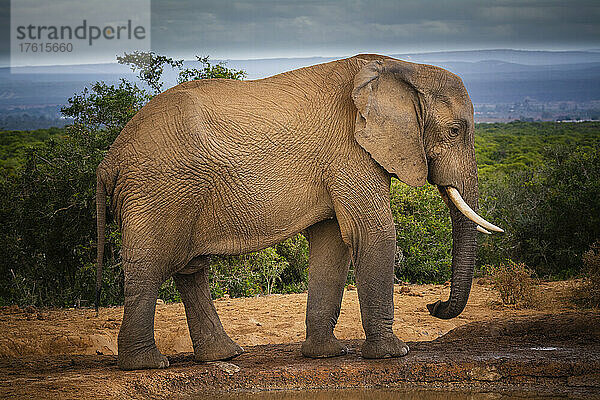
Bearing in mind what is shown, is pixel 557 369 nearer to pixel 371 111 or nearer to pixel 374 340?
pixel 374 340

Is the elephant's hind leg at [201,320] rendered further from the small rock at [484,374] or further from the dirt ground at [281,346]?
the small rock at [484,374]

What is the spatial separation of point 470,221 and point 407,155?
919mm

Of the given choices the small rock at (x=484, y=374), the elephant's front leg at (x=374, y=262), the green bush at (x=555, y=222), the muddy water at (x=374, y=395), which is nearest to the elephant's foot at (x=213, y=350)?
the muddy water at (x=374, y=395)

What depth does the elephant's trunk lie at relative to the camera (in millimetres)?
6617

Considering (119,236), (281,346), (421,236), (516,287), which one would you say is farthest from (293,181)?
(421,236)

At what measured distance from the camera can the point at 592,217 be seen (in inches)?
495

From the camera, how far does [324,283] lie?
6.64 meters

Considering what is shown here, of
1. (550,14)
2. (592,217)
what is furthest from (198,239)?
(550,14)

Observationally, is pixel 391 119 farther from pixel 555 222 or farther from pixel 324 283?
pixel 555 222

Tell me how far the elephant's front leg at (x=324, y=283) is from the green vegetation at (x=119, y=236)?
4.12 meters

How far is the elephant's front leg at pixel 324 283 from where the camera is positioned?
664cm

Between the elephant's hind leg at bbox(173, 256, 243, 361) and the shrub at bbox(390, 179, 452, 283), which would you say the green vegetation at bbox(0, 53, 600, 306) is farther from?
the elephant's hind leg at bbox(173, 256, 243, 361)

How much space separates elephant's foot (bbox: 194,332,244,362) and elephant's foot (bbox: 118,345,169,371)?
0.74 meters

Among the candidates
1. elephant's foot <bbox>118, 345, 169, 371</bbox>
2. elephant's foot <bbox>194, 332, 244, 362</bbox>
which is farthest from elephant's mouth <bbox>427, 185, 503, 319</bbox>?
elephant's foot <bbox>118, 345, 169, 371</bbox>
